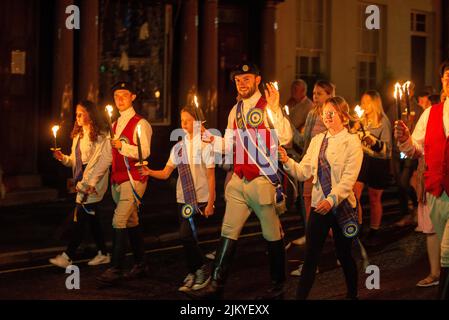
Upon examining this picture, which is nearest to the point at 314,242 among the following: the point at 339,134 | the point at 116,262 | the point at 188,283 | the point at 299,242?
the point at 339,134

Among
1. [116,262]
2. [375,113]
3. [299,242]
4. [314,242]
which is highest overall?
[375,113]

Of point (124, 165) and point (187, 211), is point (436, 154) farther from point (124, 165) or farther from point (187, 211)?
point (124, 165)

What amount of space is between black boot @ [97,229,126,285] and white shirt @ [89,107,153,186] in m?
0.71

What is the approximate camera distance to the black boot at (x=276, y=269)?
7152mm

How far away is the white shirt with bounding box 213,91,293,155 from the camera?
7145 millimetres

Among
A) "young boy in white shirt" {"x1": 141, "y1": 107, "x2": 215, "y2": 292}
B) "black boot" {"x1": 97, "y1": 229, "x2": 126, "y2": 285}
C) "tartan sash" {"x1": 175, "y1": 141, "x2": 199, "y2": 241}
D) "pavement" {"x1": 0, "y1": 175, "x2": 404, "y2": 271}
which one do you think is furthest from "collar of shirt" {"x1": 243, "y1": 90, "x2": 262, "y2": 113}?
"pavement" {"x1": 0, "y1": 175, "x2": 404, "y2": 271}

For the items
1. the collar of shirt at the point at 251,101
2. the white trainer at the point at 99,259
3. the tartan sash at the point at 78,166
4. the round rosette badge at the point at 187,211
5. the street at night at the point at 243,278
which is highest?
the collar of shirt at the point at 251,101

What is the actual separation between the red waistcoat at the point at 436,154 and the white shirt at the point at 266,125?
1.20 metres

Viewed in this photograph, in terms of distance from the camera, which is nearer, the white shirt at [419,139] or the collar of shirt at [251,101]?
the white shirt at [419,139]

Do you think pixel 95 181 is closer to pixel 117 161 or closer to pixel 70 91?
pixel 117 161

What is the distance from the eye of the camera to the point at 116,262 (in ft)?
25.9

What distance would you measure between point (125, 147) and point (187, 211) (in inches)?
35.2

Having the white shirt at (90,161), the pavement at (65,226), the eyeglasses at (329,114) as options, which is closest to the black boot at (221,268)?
the eyeglasses at (329,114)

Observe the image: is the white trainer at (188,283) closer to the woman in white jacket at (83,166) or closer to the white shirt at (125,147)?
the white shirt at (125,147)
